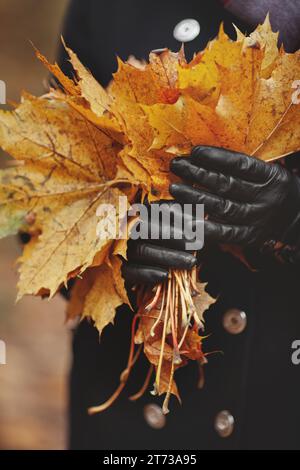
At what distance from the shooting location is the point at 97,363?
113cm

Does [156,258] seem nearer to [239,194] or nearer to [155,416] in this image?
[239,194]

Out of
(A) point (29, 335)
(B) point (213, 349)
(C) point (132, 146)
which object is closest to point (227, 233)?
(C) point (132, 146)

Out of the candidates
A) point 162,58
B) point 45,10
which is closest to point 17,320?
point 45,10

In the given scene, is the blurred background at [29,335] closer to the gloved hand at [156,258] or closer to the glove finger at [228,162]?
the gloved hand at [156,258]

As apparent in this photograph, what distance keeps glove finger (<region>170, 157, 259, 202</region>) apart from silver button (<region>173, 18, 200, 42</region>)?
0.82 feet

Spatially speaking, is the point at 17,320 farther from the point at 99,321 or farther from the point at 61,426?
the point at 99,321

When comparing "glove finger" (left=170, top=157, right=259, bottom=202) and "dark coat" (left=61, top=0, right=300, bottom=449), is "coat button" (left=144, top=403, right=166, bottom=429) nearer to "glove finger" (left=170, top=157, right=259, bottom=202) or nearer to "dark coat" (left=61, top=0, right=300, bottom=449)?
"dark coat" (left=61, top=0, right=300, bottom=449)

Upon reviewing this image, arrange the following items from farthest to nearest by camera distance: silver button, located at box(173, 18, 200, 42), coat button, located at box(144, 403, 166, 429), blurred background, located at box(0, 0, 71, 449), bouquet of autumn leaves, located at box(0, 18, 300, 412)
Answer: blurred background, located at box(0, 0, 71, 449), coat button, located at box(144, 403, 166, 429), silver button, located at box(173, 18, 200, 42), bouquet of autumn leaves, located at box(0, 18, 300, 412)

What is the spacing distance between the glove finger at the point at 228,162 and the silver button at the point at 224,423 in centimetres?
44

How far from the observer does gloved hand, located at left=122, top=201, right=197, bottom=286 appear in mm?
819

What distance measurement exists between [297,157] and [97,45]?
0.44 meters

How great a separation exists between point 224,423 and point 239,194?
429 mm

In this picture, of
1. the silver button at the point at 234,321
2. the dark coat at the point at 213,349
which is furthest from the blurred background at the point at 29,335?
the silver button at the point at 234,321

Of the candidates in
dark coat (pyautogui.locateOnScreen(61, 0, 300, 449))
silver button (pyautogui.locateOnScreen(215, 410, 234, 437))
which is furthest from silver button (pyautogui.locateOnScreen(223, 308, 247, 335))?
silver button (pyautogui.locateOnScreen(215, 410, 234, 437))
